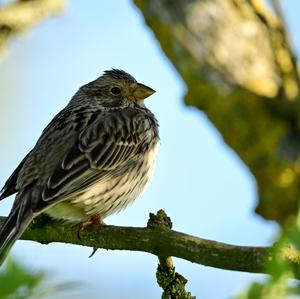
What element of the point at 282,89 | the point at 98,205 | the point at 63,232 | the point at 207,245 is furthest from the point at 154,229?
Result: the point at 282,89

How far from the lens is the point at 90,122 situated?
6.01 m

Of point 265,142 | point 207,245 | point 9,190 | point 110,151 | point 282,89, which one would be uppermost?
point 282,89

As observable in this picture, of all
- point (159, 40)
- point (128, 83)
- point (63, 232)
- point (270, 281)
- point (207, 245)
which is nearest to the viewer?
point (270, 281)

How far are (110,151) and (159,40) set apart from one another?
4.17 feet

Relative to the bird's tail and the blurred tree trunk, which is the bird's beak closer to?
the blurred tree trunk

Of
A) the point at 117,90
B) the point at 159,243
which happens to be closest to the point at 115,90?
the point at 117,90

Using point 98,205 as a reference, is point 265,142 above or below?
above

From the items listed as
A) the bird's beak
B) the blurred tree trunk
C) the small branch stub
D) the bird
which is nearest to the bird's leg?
the bird

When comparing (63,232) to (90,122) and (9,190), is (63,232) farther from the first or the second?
(90,122)

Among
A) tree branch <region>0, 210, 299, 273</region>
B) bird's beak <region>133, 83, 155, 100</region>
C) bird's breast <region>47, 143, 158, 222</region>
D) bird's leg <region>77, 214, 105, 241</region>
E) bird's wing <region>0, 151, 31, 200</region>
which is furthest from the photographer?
bird's beak <region>133, 83, 155, 100</region>

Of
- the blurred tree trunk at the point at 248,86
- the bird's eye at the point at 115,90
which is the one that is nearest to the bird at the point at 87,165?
the bird's eye at the point at 115,90

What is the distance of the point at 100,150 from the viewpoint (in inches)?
224

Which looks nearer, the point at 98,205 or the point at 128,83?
the point at 98,205

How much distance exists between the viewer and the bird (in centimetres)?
493
